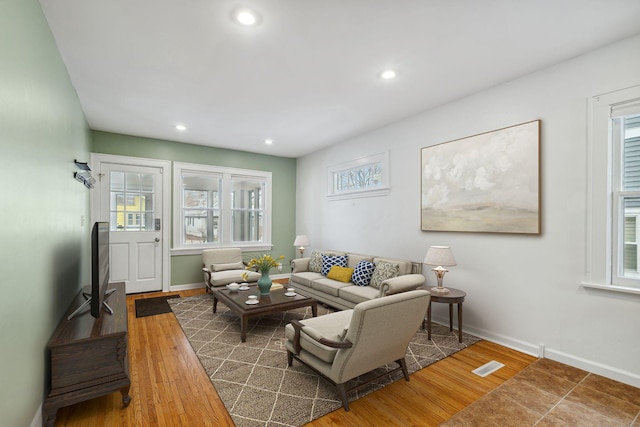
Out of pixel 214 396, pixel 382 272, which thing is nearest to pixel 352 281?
pixel 382 272

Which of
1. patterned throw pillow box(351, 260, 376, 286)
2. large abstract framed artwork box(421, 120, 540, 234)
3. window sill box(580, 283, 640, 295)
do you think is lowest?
patterned throw pillow box(351, 260, 376, 286)

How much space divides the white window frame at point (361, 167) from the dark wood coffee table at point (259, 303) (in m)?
2.04

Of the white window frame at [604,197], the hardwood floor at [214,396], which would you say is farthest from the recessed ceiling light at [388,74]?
the hardwood floor at [214,396]

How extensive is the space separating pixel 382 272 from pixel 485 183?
1.65 metres

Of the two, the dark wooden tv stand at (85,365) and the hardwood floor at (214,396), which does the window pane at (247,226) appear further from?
the dark wooden tv stand at (85,365)

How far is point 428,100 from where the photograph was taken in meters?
3.62

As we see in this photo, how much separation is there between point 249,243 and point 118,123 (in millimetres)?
3159

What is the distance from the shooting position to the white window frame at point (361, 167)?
4.56m

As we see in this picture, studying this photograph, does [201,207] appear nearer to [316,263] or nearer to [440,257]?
[316,263]

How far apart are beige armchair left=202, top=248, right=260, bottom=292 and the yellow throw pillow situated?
133 cm

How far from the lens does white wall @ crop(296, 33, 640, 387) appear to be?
2.48m

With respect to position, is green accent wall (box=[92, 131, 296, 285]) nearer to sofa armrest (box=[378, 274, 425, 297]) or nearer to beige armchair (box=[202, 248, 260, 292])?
beige armchair (box=[202, 248, 260, 292])

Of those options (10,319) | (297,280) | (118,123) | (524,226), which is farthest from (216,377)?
(118,123)

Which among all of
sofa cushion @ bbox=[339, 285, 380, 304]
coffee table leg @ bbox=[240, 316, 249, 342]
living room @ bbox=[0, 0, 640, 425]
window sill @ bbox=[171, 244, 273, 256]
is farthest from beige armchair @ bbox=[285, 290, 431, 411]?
window sill @ bbox=[171, 244, 273, 256]
